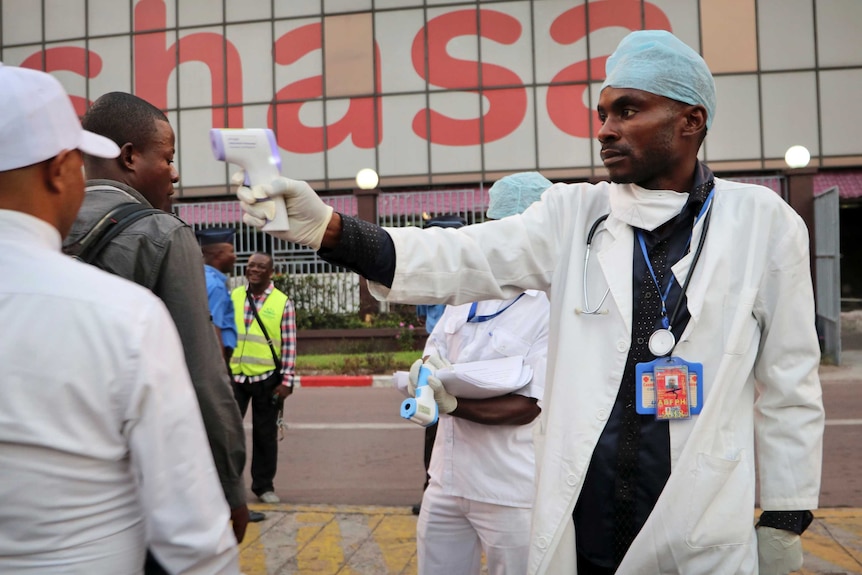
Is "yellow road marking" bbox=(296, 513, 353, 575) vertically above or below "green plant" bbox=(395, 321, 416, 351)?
below

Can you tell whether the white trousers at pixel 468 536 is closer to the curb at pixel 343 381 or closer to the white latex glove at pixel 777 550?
the white latex glove at pixel 777 550

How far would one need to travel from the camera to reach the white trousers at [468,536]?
128 inches

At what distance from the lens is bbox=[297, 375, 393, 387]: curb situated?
45.4ft

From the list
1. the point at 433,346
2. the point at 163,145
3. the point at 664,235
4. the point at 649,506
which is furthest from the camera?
the point at 433,346

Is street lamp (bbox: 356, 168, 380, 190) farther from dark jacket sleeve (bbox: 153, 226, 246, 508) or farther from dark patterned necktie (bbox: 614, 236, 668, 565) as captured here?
dark patterned necktie (bbox: 614, 236, 668, 565)

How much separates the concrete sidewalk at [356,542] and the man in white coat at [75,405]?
11.0ft

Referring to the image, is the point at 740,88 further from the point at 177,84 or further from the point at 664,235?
the point at 664,235

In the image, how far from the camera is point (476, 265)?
2475 mm

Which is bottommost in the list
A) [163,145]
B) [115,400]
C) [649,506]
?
[649,506]

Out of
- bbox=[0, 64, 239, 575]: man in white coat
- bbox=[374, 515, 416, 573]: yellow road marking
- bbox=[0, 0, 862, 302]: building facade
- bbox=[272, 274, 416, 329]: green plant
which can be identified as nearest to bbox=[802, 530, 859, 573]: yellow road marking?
bbox=[374, 515, 416, 573]: yellow road marking

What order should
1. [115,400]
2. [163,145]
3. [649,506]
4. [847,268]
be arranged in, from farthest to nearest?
[847,268]
[163,145]
[649,506]
[115,400]

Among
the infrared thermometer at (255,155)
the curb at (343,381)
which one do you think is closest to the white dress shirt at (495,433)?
the infrared thermometer at (255,155)

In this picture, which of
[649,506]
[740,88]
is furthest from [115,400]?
[740,88]

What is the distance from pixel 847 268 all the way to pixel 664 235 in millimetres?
27116
